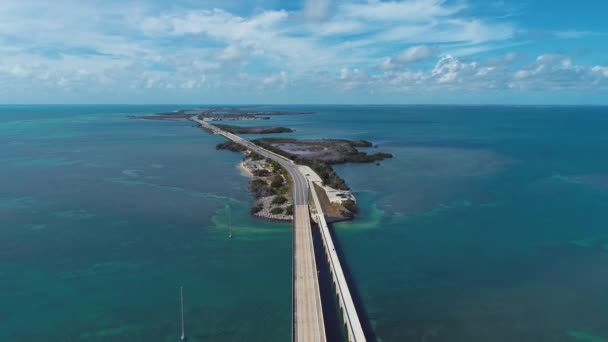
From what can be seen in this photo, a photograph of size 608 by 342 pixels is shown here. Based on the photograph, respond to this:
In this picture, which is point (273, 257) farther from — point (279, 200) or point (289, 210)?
point (279, 200)

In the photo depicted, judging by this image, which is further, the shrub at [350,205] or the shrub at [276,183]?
the shrub at [276,183]

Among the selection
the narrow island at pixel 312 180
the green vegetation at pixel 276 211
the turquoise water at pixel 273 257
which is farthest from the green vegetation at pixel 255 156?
the green vegetation at pixel 276 211

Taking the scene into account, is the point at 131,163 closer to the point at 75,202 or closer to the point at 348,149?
the point at 75,202

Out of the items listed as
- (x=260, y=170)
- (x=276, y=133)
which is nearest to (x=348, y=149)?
(x=260, y=170)

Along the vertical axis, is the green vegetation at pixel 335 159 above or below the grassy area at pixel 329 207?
above

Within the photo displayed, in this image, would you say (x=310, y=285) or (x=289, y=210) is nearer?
(x=310, y=285)

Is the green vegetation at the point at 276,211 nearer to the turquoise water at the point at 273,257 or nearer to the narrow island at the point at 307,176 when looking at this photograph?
the narrow island at the point at 307,176

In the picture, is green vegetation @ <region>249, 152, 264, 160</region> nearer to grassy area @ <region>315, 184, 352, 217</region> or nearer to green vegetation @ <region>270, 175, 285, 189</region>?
green vegetation @ <region>270, 175, 285, 189</region>

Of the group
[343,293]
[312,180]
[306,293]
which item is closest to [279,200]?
[312,180]
